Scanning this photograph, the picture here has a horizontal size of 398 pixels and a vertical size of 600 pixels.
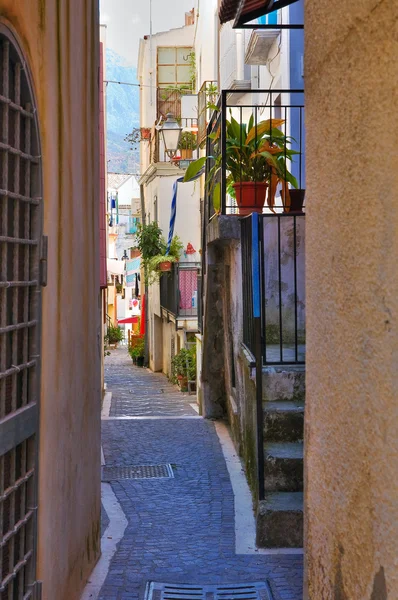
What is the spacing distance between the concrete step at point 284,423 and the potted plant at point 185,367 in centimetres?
1426

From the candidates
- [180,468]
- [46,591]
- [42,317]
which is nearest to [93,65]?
[42,317]

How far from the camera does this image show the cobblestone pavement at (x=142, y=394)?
52.3 ft

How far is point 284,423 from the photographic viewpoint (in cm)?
718

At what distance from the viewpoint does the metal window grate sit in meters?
3.83

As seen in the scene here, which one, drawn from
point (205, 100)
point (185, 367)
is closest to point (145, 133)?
point (205, 100)

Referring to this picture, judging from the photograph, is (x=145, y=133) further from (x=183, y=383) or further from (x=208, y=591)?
(x=208, y=591)

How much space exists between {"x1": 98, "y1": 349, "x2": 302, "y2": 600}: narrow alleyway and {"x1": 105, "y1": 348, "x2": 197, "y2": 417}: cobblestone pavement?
10.5 feet

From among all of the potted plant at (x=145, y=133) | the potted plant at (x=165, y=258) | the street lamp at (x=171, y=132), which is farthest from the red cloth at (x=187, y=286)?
the potted plant at (x=145, y=133)

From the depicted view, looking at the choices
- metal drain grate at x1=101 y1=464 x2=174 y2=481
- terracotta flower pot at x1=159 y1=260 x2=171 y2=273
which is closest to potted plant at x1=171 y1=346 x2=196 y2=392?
terracotta flower pot at x1=159 y1=260 x2=171 y2=273

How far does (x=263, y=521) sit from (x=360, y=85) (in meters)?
3.99

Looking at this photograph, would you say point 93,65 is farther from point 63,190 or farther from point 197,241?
point 197,241

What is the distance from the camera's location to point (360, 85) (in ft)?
10.9

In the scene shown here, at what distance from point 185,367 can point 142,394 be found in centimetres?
186

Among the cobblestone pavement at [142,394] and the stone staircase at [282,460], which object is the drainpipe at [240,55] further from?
the stone staircase at [282,460]
